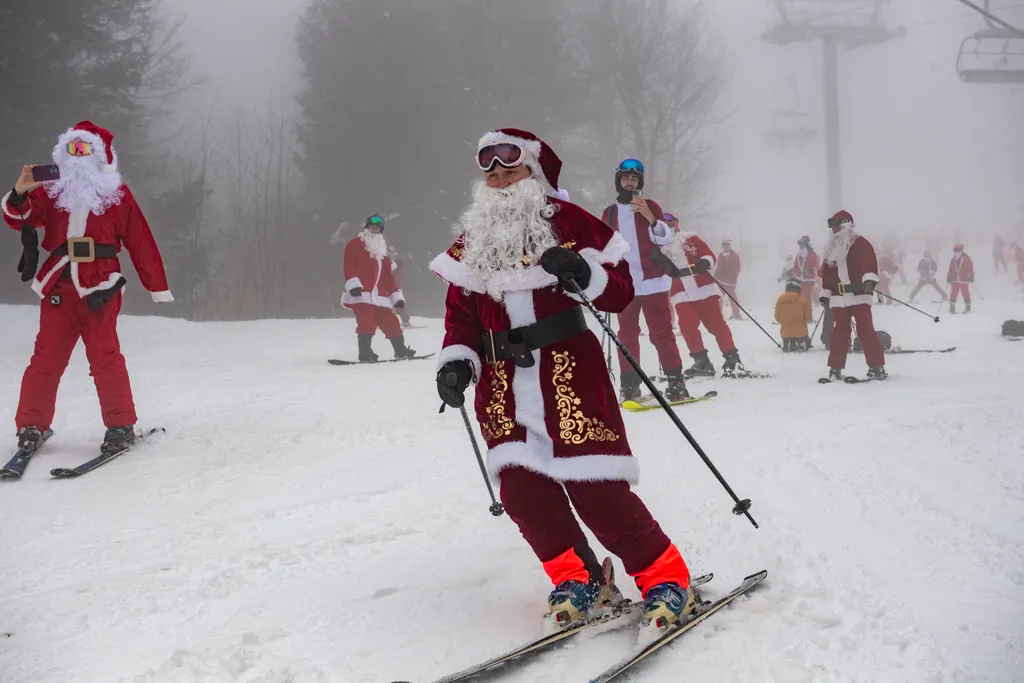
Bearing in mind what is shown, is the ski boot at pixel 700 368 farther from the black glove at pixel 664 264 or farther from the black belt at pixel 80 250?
the black belt at pixel 80 250

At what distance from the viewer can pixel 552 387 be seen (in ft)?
8.53

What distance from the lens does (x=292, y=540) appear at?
3586mm

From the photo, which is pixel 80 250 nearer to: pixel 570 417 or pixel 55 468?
Answer: pixel 55 468

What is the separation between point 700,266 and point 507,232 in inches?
237

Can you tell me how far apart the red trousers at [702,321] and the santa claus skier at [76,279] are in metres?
5.53

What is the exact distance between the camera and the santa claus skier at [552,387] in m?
2.56

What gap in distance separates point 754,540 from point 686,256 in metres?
5.84

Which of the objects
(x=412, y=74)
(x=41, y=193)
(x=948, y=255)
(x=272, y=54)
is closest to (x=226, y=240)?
(x=412, y=74)

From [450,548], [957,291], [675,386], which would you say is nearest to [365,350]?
[675,386]

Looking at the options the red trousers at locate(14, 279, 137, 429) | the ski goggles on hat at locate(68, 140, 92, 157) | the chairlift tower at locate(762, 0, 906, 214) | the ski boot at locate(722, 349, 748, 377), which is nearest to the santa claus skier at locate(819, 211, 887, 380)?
the ski boot at locate(722, 349, 748, 377)

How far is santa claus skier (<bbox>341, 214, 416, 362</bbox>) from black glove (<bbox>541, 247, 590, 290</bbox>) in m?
7.76

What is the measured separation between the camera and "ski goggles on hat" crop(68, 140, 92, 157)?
5.11 metres

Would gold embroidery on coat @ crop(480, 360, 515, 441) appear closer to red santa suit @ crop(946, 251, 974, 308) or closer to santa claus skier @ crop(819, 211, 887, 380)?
santa claus skier @ crop(819, 211, 887, 380)

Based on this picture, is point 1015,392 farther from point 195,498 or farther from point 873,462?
point 195,498
